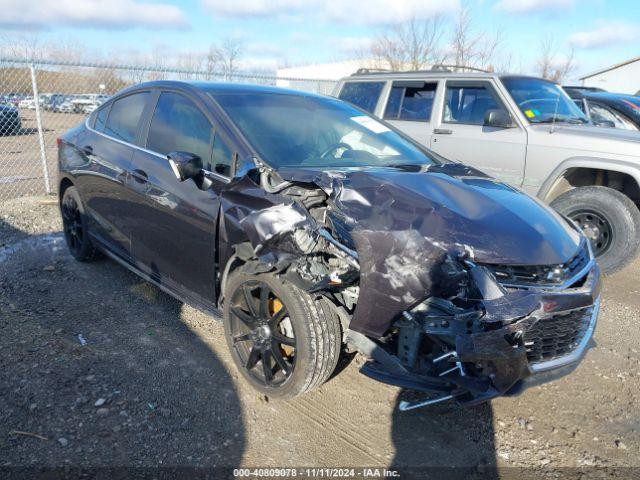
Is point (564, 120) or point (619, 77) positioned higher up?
point (619, 77)

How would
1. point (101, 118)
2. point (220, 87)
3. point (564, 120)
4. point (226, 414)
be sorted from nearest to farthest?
point (226, 414) → point (220, 87) → point (101, 118) → point (564, 120)

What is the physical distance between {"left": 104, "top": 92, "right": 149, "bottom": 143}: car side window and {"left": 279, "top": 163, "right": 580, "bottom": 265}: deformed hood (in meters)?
1.81

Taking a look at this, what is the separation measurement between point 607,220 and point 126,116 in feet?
15.0

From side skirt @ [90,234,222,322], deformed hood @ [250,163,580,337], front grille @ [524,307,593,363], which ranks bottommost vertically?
side skirt @ [90,234,222,322]

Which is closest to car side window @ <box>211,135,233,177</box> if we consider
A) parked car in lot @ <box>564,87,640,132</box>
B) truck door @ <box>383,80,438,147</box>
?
truck door @ <box>383,80,438,147</box>

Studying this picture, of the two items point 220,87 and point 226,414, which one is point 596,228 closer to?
point 220,87

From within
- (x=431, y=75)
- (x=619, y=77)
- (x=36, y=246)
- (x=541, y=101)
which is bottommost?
(x=36, y=246)

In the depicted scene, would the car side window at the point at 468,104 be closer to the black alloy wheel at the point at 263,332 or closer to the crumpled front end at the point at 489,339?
the crumpled front end at the point at 489,339

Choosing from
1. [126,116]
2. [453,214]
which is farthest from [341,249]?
[126,116]

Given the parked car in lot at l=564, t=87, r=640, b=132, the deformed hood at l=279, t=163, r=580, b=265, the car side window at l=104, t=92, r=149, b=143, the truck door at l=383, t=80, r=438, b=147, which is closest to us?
the deformed hood at l=279, t=163, r=580, b=265

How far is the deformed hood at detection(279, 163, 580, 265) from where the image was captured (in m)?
2.38

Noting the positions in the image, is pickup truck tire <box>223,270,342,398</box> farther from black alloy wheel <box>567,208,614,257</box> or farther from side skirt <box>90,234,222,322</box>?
black alloy wheel <box>567,208,614,257</box>

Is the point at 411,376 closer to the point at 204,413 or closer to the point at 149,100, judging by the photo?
the point at 204,413

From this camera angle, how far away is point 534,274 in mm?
2418
